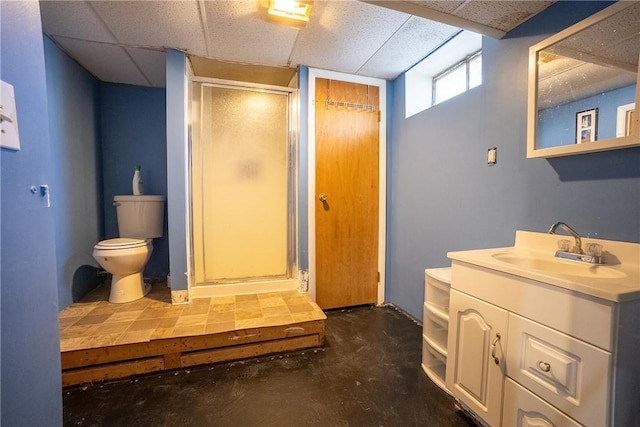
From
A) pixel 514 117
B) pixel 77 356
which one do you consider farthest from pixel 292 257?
pixel 514 117

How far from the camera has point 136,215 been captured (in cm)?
237

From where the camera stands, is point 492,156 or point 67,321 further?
point 67,321

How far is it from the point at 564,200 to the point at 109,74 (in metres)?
3.48

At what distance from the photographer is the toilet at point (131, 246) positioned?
194 centimetres

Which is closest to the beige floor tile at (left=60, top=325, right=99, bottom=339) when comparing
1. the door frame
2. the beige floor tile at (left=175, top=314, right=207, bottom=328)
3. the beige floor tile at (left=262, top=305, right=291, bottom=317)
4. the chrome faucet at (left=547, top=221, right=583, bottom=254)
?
the beige floor tile at (left=175, top=314, right=207, bottom=328)

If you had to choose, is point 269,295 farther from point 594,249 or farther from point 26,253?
point 594,249

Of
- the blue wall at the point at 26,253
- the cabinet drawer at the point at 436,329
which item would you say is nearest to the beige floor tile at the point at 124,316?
the blue wall at the point at 26,253

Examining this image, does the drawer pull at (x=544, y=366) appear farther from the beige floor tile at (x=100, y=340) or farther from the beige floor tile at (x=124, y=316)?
the beige floor tile at (x=124, y=316)

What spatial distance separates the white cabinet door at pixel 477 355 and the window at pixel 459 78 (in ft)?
4.81

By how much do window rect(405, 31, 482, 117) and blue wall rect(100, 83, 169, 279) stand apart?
97.1 inches

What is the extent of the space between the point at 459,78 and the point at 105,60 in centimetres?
283

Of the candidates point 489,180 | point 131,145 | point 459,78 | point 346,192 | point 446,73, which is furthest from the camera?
point 131,145

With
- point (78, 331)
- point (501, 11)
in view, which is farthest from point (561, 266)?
point (78, 331)

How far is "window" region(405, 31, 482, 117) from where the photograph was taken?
1.80m
